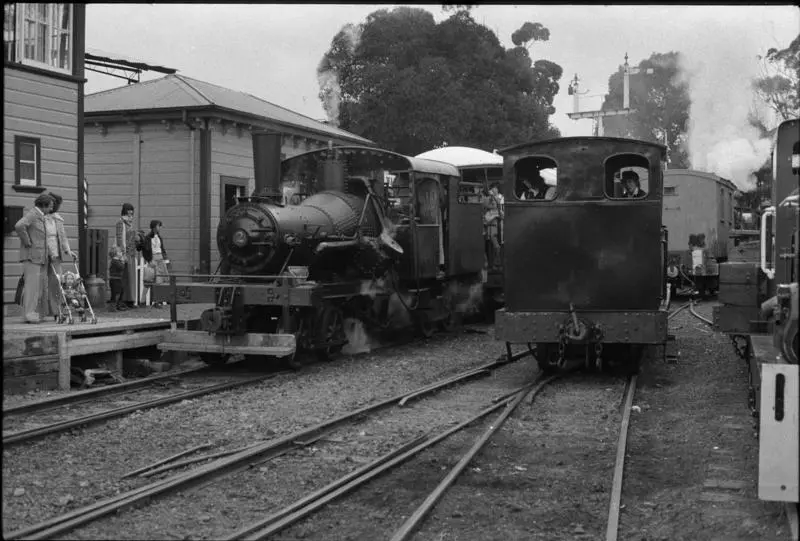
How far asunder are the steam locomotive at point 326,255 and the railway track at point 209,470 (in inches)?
103

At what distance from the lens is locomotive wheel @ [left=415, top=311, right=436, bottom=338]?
49.4ft

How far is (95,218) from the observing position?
2005 centimetres

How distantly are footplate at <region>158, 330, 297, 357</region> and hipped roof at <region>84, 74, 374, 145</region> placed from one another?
27.0 feet

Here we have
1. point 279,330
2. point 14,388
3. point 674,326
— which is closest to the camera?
point 14,388

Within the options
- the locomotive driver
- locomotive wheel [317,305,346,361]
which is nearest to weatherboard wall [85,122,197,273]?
locomotive wheel [317,305,346,361]

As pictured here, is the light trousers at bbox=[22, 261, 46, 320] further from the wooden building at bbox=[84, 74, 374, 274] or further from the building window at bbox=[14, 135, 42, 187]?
the wooden building at bbox=[84, 74, 374, 274]

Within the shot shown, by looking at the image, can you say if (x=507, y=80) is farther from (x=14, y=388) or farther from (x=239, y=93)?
(x=14, y=388)

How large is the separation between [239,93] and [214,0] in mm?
20074

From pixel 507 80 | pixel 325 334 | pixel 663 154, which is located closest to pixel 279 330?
pixel 325 334

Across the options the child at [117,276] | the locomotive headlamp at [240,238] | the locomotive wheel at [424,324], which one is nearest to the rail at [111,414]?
the locomotive headlamp at [240,238]

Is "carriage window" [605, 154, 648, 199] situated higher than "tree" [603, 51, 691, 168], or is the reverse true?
"tree" [603, 51, 691, 168]

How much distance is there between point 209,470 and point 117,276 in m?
11.2

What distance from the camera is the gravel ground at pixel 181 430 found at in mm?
5734

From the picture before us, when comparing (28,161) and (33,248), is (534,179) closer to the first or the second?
(33,248)
